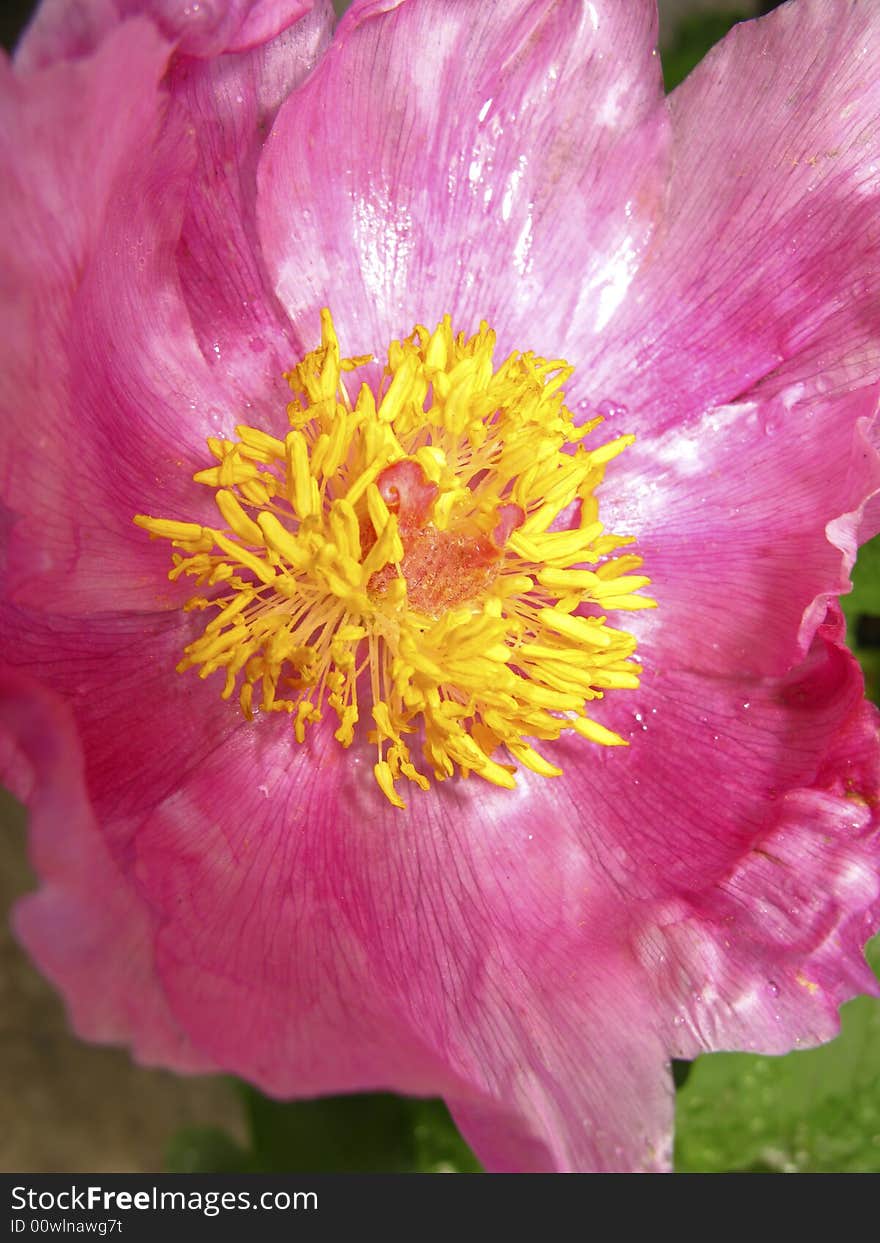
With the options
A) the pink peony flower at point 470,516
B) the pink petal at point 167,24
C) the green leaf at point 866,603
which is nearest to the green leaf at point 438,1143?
the pink peony flower at point 470,516

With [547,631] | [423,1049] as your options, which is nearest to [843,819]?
[547,631]

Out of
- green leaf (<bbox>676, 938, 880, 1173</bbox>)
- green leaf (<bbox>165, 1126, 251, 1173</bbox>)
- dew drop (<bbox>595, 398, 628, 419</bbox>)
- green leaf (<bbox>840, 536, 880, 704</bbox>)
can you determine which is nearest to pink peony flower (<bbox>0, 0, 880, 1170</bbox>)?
dew drop (<bbox>595, 398, 628, 419</bbox>)

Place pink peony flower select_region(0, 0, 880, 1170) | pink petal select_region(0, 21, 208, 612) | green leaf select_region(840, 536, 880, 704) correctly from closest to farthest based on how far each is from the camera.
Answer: pink petal select_region(0, 21, 208, 612) < pink peony flower select_region(0, 0, 880, 1170) < green leaf select_region(840, 536, 880, 704)

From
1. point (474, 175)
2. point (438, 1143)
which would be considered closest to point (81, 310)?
point (474, 175)

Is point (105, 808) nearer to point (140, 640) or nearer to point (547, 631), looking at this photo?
point (140, 640)

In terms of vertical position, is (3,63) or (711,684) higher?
(3,63)

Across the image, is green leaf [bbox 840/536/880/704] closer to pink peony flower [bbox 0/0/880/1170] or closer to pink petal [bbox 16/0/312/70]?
pink peony flower [bbox 0/0/880/1170]
